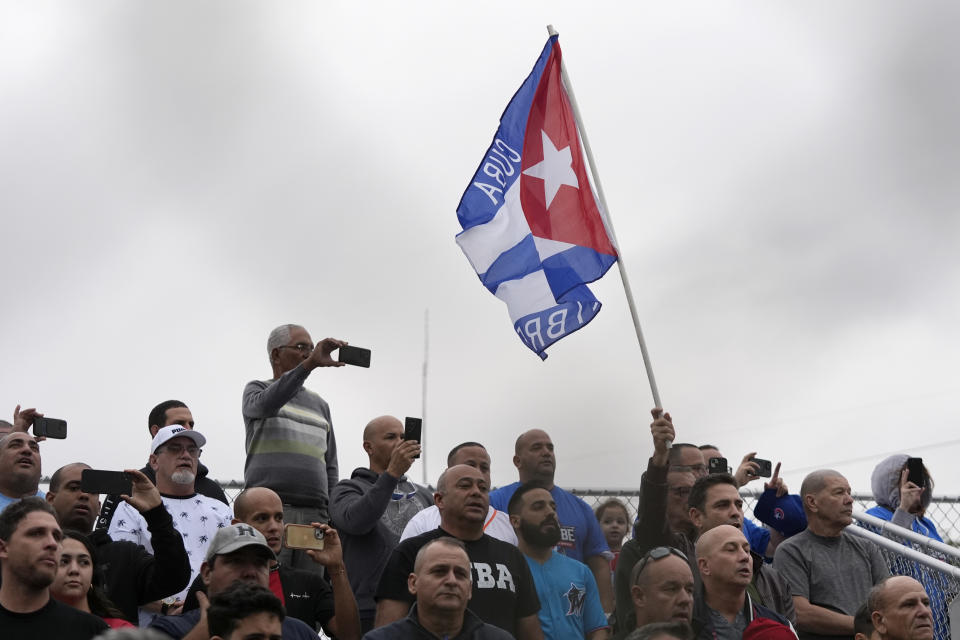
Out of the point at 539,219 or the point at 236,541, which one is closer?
the point at 236,541

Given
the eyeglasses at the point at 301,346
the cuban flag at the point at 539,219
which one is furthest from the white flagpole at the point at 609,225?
the eyeglasses at the point at 301,346

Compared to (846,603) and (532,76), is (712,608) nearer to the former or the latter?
(846,603)

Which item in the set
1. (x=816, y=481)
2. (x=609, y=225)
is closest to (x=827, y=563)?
(x=816, y=481)

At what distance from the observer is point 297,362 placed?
→ 8.05 meters

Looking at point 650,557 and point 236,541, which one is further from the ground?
point 236,541

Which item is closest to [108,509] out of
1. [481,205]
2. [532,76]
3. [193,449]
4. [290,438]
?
[193,449]

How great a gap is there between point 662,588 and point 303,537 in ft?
6.06

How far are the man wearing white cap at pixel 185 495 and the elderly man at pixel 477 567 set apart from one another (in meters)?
1.11

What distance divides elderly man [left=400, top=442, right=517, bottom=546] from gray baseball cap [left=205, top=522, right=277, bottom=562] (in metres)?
1.16

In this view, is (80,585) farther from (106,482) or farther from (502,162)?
(502,162)

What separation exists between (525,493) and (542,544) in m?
0.36

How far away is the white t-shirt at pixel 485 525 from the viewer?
23.6ft

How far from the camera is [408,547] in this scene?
6531mm

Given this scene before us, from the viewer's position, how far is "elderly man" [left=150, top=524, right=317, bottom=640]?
5.59 m
